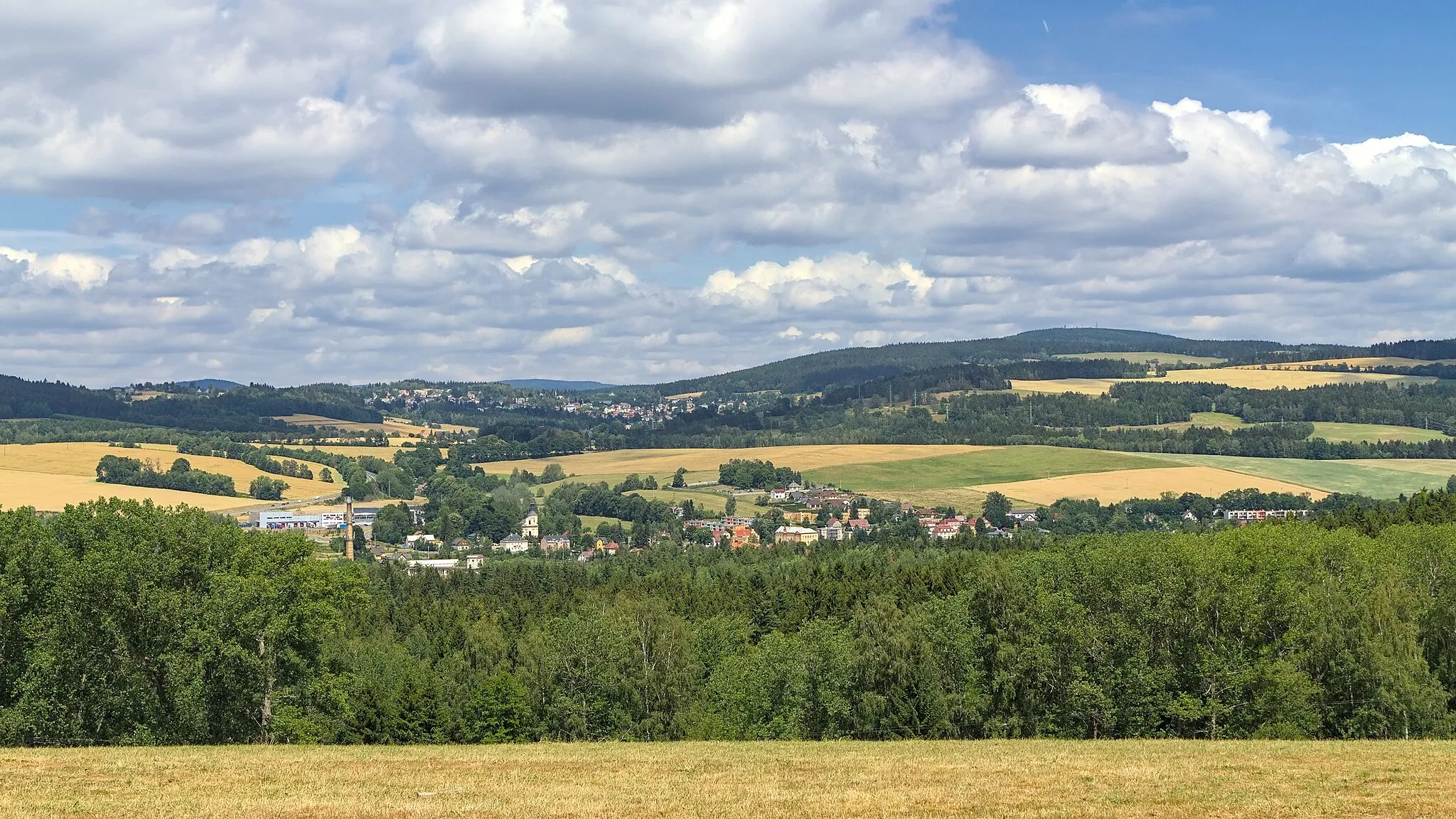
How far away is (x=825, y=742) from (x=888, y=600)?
113 feet

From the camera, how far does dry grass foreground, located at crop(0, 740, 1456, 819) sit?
30.0 m

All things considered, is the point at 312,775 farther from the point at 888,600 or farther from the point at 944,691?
the point at 888,600

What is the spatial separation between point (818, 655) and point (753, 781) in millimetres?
35677

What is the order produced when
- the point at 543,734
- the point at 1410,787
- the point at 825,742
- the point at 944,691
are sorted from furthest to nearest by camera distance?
the point at 543,734 → the point at 944,691 → the point at 825,742 → the point at 1410,787

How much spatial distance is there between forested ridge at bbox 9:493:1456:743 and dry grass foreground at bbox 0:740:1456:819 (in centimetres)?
1222

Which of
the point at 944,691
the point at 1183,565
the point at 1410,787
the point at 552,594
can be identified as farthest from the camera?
the point at 552,594

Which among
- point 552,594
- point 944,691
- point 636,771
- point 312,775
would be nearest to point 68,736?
point 312,775

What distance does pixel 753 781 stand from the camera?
34750 mm

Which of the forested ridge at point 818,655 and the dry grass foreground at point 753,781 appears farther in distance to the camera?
the forested ridge at point 818,655

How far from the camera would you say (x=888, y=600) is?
8138cm

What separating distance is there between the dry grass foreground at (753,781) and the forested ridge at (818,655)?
12223mm

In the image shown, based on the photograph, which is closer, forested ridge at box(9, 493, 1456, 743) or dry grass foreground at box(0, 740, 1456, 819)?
dry grass foreground at box(0, 740, 1456, 819)

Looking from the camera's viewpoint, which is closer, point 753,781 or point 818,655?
point 753,781

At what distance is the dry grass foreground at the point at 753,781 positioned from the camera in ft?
98.5
